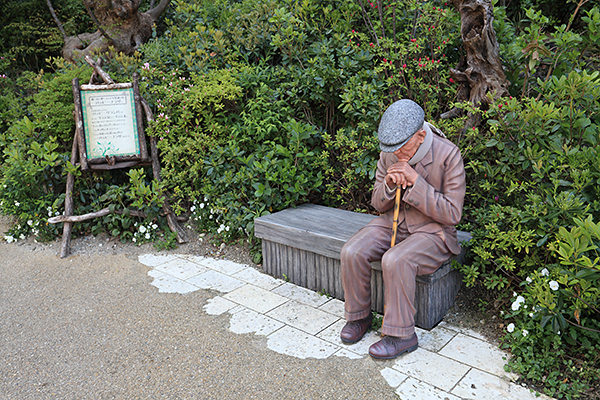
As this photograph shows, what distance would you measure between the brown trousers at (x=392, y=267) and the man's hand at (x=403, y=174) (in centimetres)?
39

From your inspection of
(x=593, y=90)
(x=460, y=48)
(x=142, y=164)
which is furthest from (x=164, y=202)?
(x=593, y=90)

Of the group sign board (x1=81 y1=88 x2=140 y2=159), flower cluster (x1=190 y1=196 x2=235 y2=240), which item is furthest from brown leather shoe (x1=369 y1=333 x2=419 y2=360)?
sign board (x1=81 y1=88 x2=140 y2=159)

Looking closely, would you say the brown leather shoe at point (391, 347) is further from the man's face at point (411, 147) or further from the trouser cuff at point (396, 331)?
the man's face at point (411, 147)

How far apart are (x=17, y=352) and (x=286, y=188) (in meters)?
2.59

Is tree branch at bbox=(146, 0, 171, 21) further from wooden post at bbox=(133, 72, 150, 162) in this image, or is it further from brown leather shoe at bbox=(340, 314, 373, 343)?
brown leather shoe at bbox=(340, 314, 373, 343)

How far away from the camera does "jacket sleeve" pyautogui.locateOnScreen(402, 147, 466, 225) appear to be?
2.89 metres

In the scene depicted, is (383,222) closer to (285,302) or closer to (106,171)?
(285,302)

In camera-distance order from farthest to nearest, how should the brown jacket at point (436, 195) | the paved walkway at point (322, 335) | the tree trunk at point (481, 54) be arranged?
the tree trunk at point (481, 54)
the brown jacket at point (436, 195)
the paved walkway at point (322, 335)

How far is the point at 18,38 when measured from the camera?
862cm

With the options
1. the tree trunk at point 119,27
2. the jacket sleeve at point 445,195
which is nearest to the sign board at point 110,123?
the tree trunk at point 119,27

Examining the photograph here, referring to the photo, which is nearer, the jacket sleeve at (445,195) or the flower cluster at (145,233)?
the jacket sleeve at (445,195)

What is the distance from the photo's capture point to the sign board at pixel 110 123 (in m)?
5.11

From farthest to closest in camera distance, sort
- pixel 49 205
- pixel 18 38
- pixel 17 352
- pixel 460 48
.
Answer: pixel 18 38, pixel 49 205, pixel 460 48, pixel 17 352

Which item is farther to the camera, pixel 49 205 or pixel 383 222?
pixel 49 205
